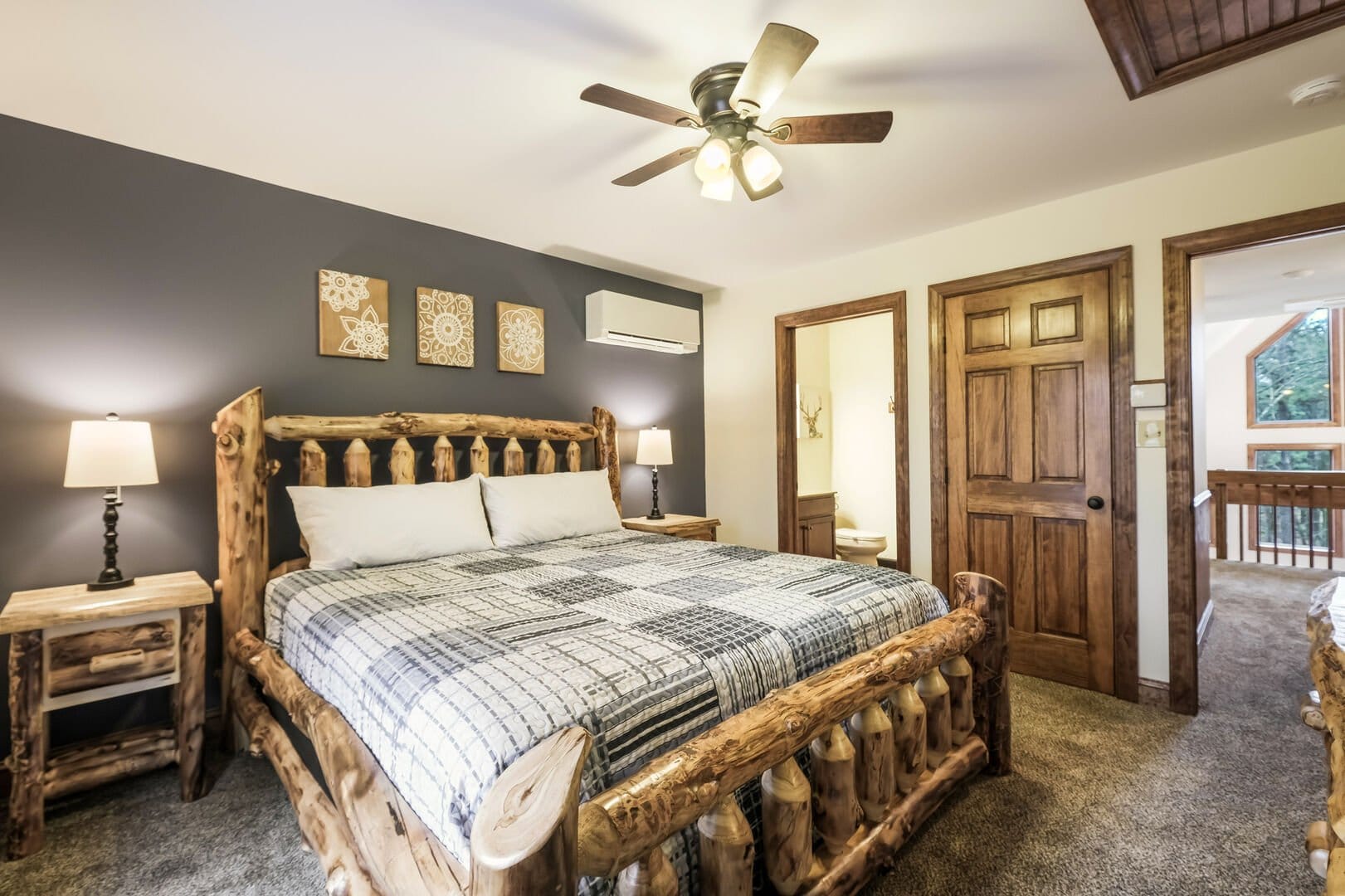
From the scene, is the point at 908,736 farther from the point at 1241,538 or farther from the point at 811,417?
the point at 1241,538

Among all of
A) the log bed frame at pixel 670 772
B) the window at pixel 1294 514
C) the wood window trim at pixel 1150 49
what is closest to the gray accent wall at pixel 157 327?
the log bed frame at pixel 670 772

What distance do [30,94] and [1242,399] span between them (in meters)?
10.1

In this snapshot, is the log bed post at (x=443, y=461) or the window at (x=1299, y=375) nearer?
the log bed post at (x=443, y=461)

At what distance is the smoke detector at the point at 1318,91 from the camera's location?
6.34ft

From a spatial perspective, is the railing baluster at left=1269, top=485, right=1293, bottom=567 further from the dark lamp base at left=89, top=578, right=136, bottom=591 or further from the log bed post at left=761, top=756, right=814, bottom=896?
the dark lamp base at left=89, top=578, right=136, bottom=591

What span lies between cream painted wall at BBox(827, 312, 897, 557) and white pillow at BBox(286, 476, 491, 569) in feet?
12.1

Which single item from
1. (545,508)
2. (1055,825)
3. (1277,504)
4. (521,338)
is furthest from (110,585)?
(1277,504)

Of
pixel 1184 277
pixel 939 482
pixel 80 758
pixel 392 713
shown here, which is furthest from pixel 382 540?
pixel 1184 277

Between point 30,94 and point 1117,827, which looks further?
point 30,94

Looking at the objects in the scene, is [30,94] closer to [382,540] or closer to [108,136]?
[108,136]

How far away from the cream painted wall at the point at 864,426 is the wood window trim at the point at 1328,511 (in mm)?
3476

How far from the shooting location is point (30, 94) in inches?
77.6

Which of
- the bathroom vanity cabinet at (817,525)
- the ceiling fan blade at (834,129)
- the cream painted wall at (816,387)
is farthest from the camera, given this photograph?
the cream painted wall at (816,387)

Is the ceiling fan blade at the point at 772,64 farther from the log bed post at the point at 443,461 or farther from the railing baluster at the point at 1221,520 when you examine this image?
the railing baluster at the point at 1221,520
